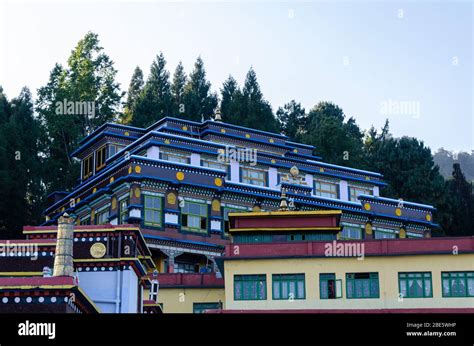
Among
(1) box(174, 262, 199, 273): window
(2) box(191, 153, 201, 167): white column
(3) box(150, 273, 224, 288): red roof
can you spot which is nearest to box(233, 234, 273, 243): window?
(3) box(150, 273, 224, 288): red roof

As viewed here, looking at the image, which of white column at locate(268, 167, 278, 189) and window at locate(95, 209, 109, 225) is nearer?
window at locate(95, 209, 109, 225)

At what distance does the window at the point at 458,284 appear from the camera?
5112 cm

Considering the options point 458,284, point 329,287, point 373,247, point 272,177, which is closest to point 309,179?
point 272,177

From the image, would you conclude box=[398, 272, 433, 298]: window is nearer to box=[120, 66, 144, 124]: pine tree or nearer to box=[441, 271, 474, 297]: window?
box=[441, 271, 474, 297]: window

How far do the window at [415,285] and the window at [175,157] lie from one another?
25284 millimetres

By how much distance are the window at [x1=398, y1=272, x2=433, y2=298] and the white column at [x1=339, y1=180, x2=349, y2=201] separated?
1171 inches

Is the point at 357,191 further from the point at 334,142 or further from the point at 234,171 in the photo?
the point at 334,142

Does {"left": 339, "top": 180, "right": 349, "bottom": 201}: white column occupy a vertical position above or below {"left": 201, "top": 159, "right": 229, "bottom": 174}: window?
below

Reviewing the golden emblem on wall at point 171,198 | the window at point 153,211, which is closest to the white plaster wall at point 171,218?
the window at point 153,211

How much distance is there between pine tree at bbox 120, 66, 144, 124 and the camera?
100312 millimetres

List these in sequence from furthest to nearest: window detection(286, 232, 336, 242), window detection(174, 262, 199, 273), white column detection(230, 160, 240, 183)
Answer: white column detection(230, 160, 240, 183)
window detection(174, 262, 199, 273)
window detection(286, 232, 336, 242)

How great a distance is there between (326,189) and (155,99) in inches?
1006
